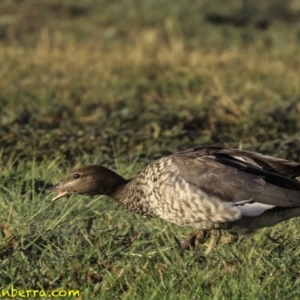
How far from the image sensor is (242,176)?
19.0 ft

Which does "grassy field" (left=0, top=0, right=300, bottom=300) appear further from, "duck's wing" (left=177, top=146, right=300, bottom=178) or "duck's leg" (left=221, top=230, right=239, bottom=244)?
"duck's wing" (left=177, top=146, right=300, bottom=178)

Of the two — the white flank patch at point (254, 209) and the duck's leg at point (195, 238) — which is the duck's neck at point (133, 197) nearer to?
the duck's leg at point (195, 238)

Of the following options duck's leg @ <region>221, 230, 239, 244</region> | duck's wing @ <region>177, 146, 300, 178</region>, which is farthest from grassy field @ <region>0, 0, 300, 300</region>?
duck's wing @ <region>177, 146, 300, 178</region>

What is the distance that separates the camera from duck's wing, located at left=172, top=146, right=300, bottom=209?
5711 mm

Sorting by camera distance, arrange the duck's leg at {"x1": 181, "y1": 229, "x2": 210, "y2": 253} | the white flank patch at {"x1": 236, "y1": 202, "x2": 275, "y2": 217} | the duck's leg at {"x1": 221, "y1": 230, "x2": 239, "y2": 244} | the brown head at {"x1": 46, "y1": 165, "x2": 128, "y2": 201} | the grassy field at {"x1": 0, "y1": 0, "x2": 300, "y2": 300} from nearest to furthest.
A: the grassy field at {"x1": 0, "y1": 0, "x2": 300, "y2": 300} < the white flank patch at {"x1": 236, "y1": 202, "x2": 275, "y2": 217} < the duck's leg at {"x1": 181, "y1": 229, "x2": 210, "y2": 253} < the duck's leg at {"x1": 221, "y1": 230, "x2": 239, "y2": 244} < the brown head at {"x1": 46, "y1": 165, "x2": 128, "y2": 201}

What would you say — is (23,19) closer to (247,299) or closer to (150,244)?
(150,244)

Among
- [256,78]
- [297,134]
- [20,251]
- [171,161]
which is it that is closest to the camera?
[20,251]

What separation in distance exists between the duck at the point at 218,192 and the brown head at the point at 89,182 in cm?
29

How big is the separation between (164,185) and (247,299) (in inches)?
44.6

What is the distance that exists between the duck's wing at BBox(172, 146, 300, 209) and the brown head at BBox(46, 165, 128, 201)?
20.8 inches

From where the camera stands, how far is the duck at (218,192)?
571 centimetres

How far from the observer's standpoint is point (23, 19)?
16.8 metres

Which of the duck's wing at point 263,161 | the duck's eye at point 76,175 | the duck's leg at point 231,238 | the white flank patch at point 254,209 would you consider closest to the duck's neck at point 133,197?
the duck's eye at point 76,175

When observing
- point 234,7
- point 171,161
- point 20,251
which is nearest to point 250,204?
point 171,161
